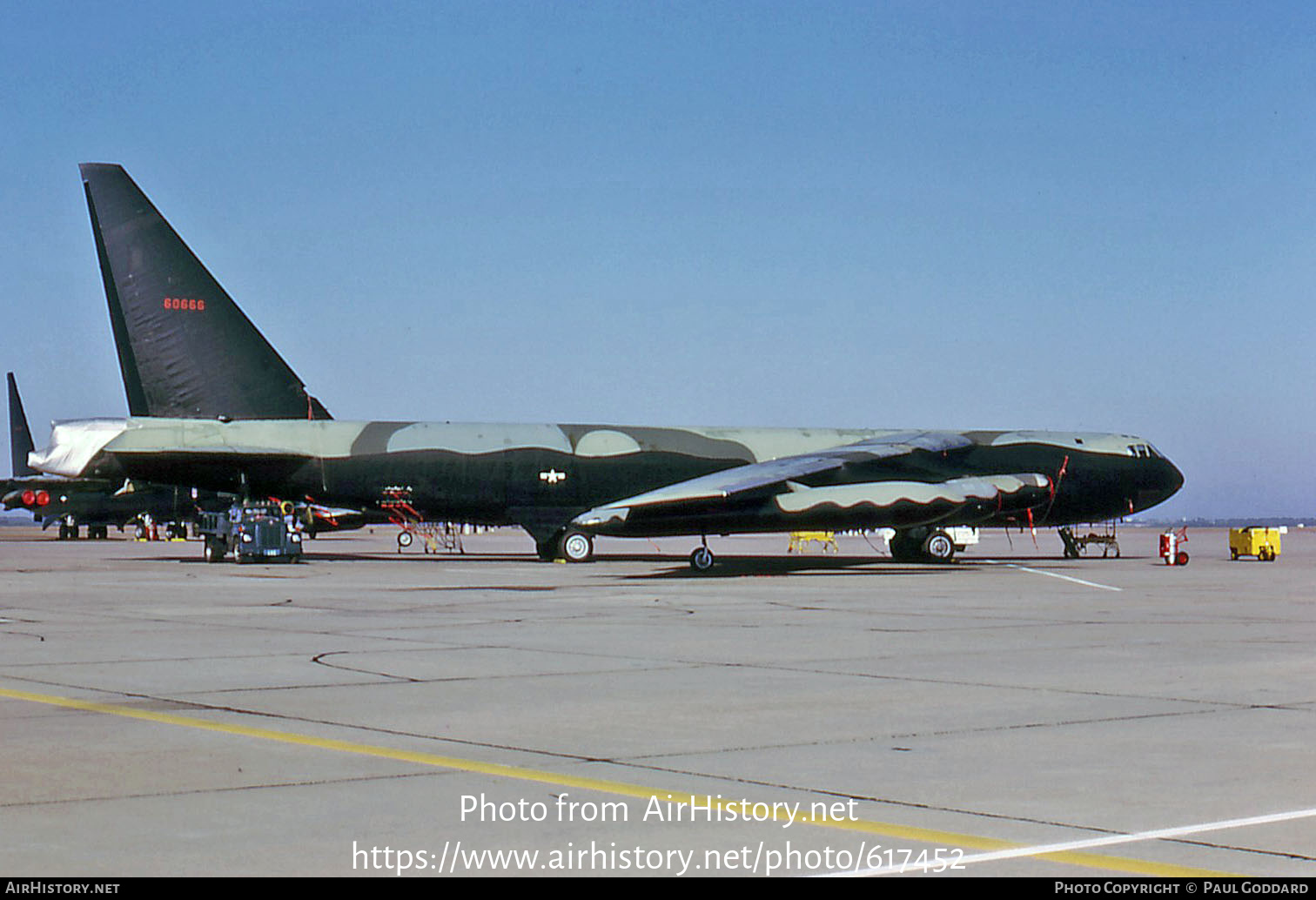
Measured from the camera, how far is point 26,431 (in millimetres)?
84062

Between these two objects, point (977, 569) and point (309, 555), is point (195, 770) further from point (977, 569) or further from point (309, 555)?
point (309, 555)

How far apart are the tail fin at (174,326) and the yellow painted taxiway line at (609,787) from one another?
96.7 ft

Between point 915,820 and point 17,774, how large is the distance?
476cm

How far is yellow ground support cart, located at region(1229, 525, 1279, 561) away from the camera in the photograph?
144 feet

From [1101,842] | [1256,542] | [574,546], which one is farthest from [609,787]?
[1256,542]

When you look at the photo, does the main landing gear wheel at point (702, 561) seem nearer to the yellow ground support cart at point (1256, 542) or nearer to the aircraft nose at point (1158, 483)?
the aircraft nose at point (1158, 483)

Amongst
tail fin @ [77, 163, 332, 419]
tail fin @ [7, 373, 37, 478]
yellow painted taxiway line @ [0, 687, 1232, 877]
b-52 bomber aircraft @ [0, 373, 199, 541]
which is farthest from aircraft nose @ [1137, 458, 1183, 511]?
tail fin @ [7, 373, 37, 478]

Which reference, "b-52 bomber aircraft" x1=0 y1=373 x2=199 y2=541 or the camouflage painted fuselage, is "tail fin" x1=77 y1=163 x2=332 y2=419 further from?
"b-52 bomber aircraft" x1=0 y1=373 x2=199 y2=541

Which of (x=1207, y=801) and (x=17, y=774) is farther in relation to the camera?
(x=17, y=774)

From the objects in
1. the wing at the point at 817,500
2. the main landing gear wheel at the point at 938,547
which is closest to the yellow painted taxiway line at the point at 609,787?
the wing at the point at 817,500

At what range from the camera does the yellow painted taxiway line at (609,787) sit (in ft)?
18.8

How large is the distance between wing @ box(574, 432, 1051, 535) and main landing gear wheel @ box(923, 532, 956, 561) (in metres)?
3.07

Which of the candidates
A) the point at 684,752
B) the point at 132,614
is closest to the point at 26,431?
the point at 132,614

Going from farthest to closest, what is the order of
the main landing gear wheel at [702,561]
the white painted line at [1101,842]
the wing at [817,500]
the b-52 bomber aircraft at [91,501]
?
1. the b-52 bomber aircraft at [91,501]
2. the main landing gear wheel at [702,561]
3. the wing at [817,500]
4. the white painted line at [1101,842]
